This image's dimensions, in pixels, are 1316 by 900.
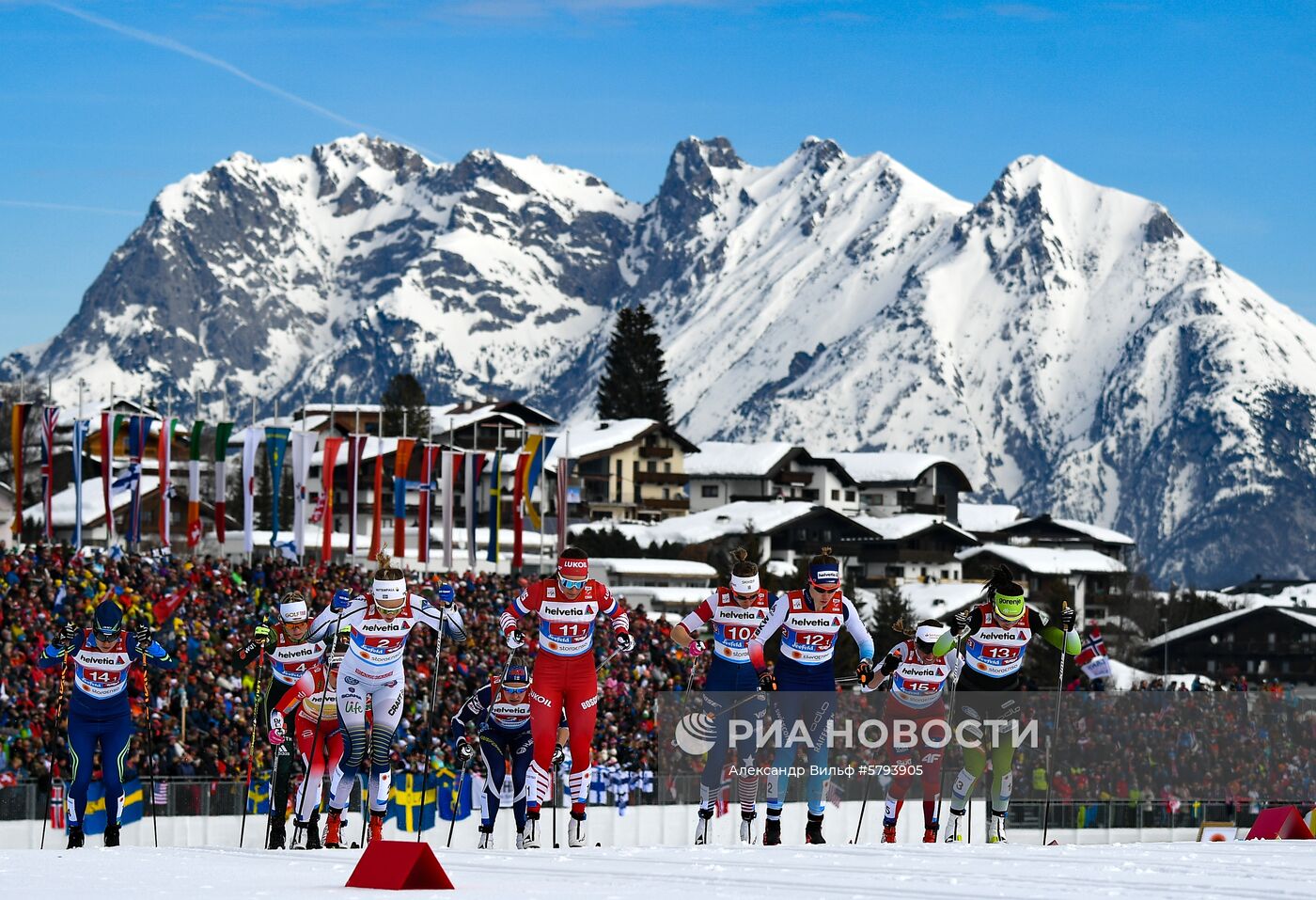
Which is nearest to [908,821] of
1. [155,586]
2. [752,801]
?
[752,801]

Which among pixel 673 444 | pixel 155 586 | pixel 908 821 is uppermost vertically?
pixel 673 444

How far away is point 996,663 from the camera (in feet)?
58.3

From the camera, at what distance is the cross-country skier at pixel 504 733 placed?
61.2ft

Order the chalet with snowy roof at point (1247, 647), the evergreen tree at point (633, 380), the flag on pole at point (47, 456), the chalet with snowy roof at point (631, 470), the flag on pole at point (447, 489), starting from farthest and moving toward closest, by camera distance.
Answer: the evergreen tree at point (633, 380), the chalet with snowy roof at point (631, 470), the chalet with snowy roof at point (1247, 647), the flag on pole at point (447, 489), the flag on pole at point (47, 456)

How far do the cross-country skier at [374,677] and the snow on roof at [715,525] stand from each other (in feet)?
256

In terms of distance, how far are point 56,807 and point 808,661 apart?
33.3 ft

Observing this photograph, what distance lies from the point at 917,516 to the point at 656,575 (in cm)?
3343

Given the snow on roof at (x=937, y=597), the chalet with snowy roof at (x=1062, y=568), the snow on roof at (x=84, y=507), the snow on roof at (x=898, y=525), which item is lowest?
the snow on roof at (x=937, y=597)

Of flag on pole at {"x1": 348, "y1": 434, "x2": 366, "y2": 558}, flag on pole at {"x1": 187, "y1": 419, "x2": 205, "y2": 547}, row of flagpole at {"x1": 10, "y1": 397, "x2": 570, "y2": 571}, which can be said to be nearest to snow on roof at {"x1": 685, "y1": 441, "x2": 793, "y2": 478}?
row of flagpole at {"x1": 10, "y1": 397, "x2": 570, "y2": 571}

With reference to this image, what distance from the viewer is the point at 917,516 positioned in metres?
110

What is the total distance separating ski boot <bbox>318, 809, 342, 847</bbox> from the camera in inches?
661

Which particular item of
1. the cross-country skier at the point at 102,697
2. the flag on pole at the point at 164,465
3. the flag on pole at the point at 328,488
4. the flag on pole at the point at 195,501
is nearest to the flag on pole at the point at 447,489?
the flag on pole at the point at 328,488

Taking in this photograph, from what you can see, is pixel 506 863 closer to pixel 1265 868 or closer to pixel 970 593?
pixel 1265 868

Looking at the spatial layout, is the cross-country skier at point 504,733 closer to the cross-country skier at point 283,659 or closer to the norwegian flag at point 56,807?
the cross-country skier at point 283,659
